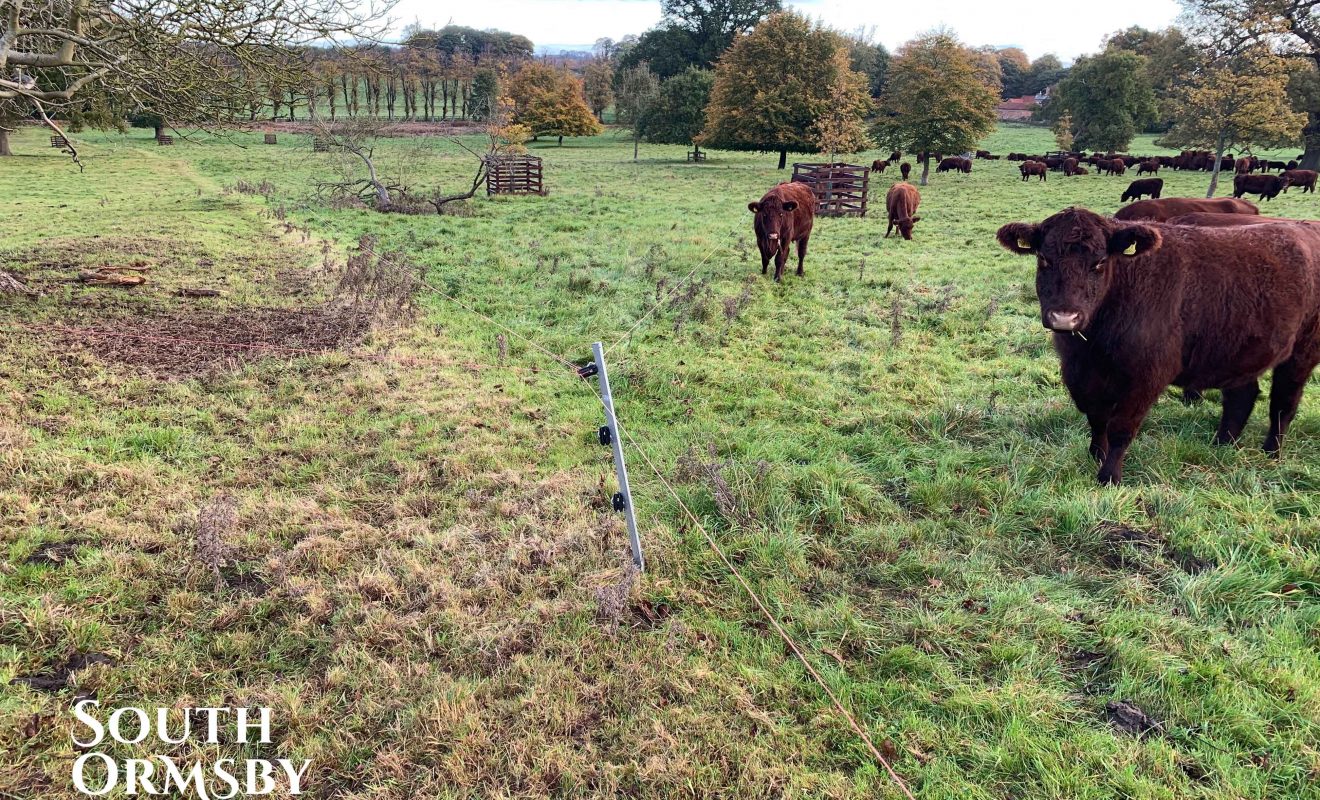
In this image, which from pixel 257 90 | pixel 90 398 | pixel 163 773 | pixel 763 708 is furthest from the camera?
pixel 257 90

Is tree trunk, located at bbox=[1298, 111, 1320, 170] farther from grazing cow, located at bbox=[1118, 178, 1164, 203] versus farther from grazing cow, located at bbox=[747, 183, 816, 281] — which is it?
grazing cow, located at bbox=[747, 183, 816, 281]

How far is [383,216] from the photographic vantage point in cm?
1775

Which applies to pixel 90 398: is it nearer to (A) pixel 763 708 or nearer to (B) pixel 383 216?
(A) pixel 763 708

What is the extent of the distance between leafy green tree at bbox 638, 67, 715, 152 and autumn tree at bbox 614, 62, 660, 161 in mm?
464

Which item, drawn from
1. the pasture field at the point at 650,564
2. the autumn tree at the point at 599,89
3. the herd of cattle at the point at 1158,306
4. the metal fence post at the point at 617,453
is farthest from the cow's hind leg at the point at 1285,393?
the autumn tree at the point at 599,89

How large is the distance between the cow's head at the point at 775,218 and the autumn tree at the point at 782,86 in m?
25.3

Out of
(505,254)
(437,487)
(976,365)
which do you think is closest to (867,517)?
(437,487)

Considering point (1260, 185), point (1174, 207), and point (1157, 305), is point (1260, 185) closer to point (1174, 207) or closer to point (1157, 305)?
point (1174, 207)

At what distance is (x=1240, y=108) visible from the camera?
991 inches

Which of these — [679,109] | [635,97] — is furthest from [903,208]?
[635,97]

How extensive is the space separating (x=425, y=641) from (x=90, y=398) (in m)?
4.94

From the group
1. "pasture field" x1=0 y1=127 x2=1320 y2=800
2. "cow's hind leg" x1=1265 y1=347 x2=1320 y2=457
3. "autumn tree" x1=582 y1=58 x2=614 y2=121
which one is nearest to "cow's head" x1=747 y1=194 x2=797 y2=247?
"pasture field" x1=0 y1=127 x2=1320 y2=800

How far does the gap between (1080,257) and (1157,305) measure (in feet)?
2.36

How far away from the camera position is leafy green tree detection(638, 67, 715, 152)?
150ft
